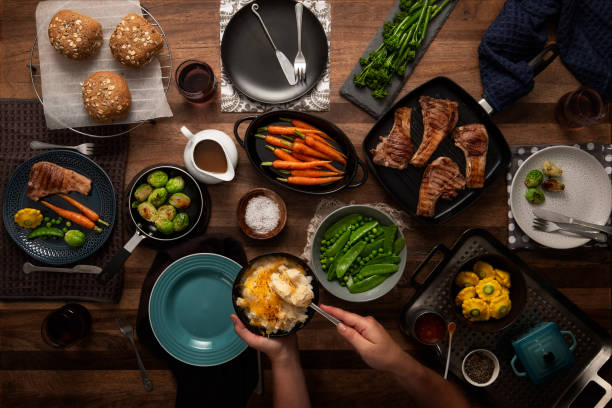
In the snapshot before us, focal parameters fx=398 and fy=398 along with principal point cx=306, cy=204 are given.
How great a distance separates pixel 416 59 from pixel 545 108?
100 cm

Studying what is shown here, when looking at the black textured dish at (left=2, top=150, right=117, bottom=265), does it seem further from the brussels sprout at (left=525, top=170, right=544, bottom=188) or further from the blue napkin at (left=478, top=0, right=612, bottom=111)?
the brussels sprout at (left=525, top=170, right=544, bottom=188)

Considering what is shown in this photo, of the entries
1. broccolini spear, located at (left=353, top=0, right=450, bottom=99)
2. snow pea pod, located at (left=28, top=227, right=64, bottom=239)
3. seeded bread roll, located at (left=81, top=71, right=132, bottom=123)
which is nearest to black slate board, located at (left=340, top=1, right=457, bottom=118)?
broccolini spear, located at (left=353, top=0, right=450, bottom=99)

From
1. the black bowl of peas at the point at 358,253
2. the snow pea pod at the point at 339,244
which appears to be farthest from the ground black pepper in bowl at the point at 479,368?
the snow pea pod at the point at 339,244

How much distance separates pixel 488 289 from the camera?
2453mm

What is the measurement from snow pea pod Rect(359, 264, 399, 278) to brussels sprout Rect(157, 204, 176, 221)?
1.33 metres

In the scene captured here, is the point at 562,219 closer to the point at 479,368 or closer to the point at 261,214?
the point at 479,368

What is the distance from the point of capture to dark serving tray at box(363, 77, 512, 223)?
2.75 meters

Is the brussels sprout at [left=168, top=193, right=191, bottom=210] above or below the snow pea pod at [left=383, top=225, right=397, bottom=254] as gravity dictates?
below

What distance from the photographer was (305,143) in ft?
9.02

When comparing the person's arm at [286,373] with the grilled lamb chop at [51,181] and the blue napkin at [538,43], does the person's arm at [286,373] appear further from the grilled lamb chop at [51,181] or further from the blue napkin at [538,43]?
the blue napkin at [538,43]

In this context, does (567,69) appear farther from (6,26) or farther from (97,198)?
(6,26)

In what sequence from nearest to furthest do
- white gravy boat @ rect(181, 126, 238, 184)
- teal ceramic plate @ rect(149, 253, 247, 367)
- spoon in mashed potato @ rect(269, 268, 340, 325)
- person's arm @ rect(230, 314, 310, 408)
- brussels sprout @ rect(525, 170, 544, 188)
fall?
spoon in mashed potato @ rect(269, 268, 340, 325)
person's arm @ rect(230, 314, 310, 408)
white gravy boat @ rect(181, 126, 238, 184)
teal ceramic plate @ rect(149, 253, 247, 367)
brussels sprout @ rect(525, 170, 544, 188)

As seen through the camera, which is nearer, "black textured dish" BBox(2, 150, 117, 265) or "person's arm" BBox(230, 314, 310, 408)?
"person's arm" BBox(230, 314, 310, 408)

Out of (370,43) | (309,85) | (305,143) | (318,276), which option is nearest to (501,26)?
(370,43)
